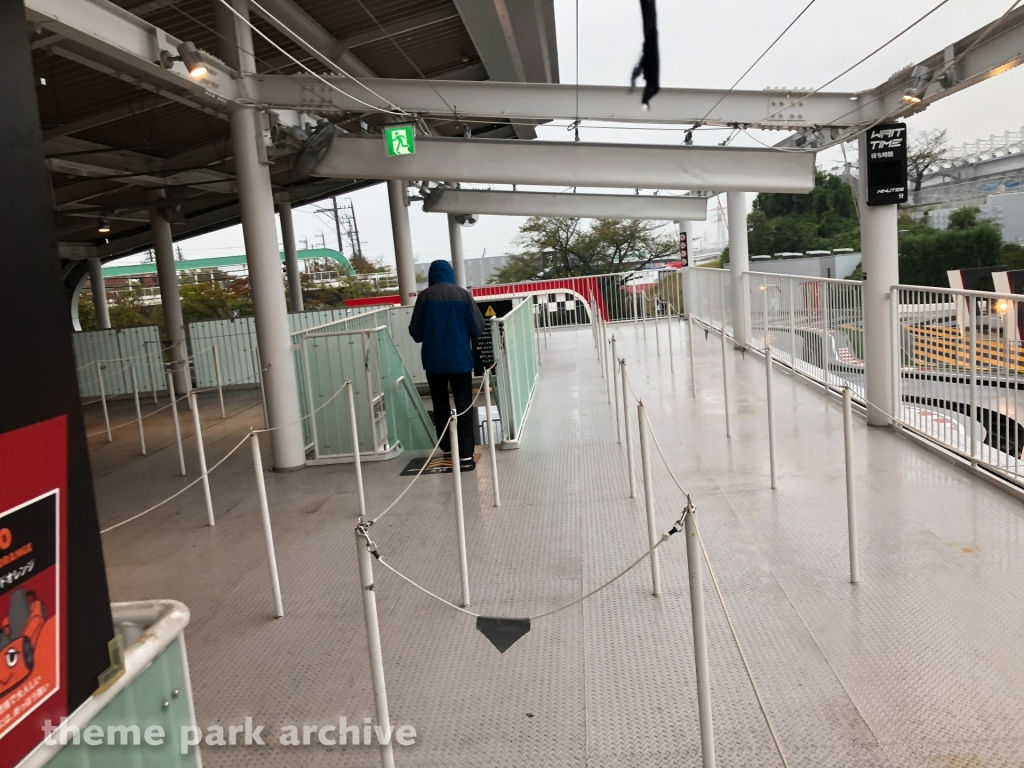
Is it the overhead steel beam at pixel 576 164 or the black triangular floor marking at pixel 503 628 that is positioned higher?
the overhead steel beam at pixel 576 164

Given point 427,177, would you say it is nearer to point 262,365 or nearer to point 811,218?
point 262,365

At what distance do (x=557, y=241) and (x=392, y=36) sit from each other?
3589cm

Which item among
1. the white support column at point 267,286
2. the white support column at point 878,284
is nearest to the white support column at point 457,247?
the white support column at point 267,286

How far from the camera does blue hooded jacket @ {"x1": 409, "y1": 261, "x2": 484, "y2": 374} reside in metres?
7.79

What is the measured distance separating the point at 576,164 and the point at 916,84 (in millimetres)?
→ 3733

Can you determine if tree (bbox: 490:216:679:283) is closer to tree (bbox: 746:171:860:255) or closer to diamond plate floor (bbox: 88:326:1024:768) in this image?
tree (bbox: 746:171:860:255)

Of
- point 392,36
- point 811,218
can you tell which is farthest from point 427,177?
point 811,218

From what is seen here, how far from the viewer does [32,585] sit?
1.63 metres

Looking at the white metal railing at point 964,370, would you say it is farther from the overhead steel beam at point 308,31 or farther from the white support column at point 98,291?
the white support column at point 98,291

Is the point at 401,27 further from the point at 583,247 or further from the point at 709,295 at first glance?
the point at 583,247

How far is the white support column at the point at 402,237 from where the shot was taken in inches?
627

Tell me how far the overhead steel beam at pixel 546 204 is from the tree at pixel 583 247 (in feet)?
93.2

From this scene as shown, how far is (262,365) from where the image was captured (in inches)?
341

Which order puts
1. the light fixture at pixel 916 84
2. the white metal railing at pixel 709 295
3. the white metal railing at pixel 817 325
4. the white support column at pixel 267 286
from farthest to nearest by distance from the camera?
the white metal railing at pixel 709 295 < the white metal railing at pixel 817 325 < the white support column at pixel 267 286 < the light fixture at pixel 916 84
